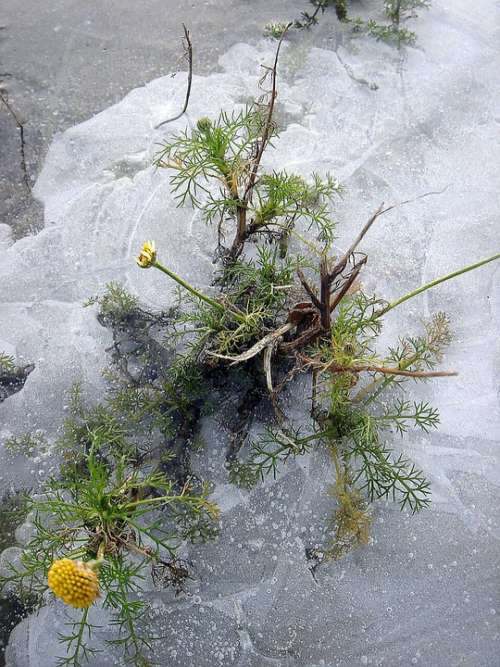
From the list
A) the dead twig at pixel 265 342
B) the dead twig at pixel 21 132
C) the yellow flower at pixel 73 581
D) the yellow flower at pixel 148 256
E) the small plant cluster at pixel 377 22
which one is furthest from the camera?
the small plant cluster at pixel 377 22

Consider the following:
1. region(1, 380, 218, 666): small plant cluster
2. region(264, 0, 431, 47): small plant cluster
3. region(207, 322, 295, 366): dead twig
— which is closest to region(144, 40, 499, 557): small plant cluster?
region(207, 322, 295, 366): dead twig

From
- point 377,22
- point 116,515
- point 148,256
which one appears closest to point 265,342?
point 148,256

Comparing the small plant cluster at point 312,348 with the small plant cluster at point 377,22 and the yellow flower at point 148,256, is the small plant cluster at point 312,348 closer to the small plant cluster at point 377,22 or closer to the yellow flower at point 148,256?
the yellow flower at point 148,256

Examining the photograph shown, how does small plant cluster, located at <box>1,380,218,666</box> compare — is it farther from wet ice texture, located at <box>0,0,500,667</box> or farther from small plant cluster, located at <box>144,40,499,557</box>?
small plant cluster, located at <box>144,40,499,557</box>

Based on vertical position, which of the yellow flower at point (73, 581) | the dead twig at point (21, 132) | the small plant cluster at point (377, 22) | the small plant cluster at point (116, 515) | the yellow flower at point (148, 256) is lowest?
the small plant cluster at point (116, 515)

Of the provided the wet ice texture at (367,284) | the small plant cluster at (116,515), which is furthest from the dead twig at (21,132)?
the small plant cluster at (116,515)

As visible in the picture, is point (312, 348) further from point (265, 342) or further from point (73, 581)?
point (73, 581)

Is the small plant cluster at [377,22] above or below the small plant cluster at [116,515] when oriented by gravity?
above
